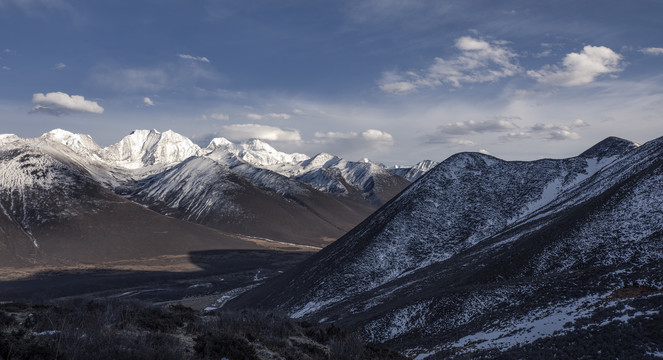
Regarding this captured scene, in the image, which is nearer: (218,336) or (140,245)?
(218,336)

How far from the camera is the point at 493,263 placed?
43750 millimetres

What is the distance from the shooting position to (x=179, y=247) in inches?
6476

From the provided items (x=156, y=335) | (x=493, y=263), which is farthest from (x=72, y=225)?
(x=156, y=335)

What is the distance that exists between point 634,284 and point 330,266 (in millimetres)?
49597

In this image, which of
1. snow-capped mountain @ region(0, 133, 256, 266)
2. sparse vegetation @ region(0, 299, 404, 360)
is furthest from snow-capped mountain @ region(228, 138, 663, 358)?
snow-capped mountain @ region(0, 133, 256, 266)

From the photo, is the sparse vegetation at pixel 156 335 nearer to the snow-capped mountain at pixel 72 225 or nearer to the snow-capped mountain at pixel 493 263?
the snow-capped mountain at pixel 493 263

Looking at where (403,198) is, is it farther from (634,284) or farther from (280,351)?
(280,351)

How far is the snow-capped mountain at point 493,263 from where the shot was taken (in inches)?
992

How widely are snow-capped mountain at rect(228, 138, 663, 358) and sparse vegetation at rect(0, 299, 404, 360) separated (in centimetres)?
995

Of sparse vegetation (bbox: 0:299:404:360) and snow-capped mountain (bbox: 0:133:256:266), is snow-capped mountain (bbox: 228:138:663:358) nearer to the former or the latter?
sparse vegetation (bbox: 0:299:404:360)

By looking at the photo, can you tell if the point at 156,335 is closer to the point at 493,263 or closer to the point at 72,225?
the point at 493,263

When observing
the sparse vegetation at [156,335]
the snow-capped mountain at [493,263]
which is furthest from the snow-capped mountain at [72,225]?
the sparse vegetation at [156,335]

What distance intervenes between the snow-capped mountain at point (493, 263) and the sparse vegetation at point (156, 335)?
32.7 feet

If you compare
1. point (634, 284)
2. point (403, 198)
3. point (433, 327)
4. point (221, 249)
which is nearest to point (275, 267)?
point (221, 249)
